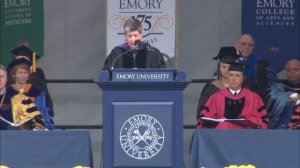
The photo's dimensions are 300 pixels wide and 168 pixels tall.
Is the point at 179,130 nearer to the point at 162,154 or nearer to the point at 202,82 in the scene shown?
the point at 162,154

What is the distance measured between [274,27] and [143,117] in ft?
15.9

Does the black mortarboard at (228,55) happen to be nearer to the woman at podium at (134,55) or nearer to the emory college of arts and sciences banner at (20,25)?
→ the woman at podium at (134,55)

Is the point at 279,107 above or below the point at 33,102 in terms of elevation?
below

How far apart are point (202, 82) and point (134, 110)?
4607 mm

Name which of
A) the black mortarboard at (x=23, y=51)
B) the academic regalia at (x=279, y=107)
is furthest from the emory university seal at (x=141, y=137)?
the black mortarboard at (x=23, y=51)

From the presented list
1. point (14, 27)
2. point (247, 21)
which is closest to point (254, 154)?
point (247, 21)

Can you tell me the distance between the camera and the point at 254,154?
32.9ft

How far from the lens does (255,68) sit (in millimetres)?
12953

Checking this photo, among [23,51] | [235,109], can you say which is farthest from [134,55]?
[23,51]

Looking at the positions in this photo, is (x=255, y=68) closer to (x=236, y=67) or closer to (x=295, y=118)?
(x=295, y=118)

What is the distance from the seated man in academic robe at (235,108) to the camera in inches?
418

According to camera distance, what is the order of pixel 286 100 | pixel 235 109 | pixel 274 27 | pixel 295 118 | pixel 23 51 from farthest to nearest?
pixel 274 27
pixel 23 51
pixel 286 100
pixel 295 118
pixel 235 109

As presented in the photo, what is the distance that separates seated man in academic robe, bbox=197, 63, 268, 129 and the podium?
1.42 meters

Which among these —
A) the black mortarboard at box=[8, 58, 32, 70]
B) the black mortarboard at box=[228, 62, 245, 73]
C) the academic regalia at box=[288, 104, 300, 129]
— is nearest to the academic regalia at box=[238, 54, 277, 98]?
the academic regalia at box=[288, 104, 300, 129]
